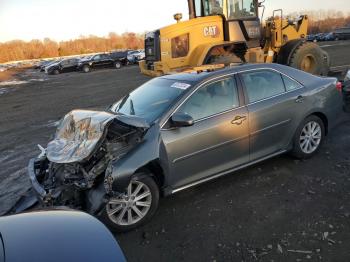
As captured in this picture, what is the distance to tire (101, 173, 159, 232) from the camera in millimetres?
3934

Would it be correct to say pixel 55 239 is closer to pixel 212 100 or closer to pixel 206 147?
pixel 206 147

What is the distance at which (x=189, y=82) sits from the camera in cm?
469

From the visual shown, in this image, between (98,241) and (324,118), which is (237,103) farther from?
(98,241)

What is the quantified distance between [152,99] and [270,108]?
1.59 metres

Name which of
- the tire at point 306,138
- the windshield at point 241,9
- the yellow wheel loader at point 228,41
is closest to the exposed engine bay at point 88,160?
the tire at point 306,138

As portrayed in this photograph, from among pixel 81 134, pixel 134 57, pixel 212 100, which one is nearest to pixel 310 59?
pixel 212 100

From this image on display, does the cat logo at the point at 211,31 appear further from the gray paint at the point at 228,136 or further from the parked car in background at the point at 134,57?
the parked car in background at the point at 134,57

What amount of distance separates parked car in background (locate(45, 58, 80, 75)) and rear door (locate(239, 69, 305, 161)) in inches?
1278

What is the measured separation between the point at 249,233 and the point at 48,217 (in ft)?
6.97

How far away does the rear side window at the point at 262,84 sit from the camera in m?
4.93

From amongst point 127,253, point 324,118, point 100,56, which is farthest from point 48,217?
point 100,56

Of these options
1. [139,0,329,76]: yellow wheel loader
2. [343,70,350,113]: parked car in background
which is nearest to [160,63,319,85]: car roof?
[343,70,350,113]: parked car in background

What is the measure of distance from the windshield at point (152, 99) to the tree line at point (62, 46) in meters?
64.1

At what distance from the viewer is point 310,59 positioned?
10.9 meters
